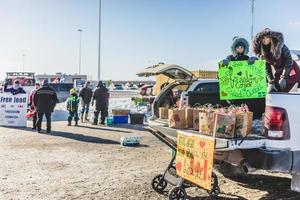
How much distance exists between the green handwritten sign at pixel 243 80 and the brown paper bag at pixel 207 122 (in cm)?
39

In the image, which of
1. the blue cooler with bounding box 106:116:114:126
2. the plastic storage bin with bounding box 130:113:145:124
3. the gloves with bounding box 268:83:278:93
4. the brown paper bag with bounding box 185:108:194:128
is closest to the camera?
the gloves with bounding box 268:83:278:93

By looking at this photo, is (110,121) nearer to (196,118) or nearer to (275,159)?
(196,118)

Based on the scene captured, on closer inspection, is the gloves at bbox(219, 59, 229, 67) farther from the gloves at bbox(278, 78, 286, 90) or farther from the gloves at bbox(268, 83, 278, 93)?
the gloves at bbox(278, 78, 286, 90)

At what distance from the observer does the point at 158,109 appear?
806 cm

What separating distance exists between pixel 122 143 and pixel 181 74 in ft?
14.3

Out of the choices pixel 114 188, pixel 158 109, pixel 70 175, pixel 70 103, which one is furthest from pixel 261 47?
pixel 70 103

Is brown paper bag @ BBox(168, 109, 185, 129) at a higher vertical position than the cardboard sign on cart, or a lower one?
higher

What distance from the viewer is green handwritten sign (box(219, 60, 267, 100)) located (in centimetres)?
566

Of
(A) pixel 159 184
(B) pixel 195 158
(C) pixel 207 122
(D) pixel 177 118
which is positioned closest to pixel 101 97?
(A) pixel 159 184

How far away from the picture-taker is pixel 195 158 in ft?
19.2

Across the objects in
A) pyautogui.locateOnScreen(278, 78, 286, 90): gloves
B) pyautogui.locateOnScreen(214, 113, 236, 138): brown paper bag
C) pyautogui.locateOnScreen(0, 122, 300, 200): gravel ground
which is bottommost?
pyautogui.locateOnScreen(0, 122, 300, 200): gravel ground

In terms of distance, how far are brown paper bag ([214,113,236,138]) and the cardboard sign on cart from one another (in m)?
0.15

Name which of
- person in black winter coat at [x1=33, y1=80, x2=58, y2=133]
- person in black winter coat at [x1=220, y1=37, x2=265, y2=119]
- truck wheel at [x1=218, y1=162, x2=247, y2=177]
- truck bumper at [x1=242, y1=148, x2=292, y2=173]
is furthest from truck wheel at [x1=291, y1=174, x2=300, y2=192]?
person in black winter coat at [x1=33, y1=80, x2=58, y2=133]

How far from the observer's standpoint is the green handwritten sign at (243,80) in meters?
5.66
